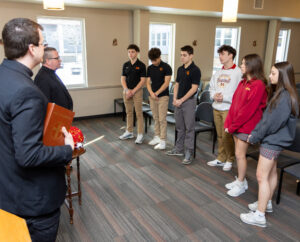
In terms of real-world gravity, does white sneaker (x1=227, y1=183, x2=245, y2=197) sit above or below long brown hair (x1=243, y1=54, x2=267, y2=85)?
below

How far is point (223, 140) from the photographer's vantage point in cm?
361

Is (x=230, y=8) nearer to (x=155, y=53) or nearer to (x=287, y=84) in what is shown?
(x=155, y=53)

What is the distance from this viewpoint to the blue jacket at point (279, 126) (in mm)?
2219

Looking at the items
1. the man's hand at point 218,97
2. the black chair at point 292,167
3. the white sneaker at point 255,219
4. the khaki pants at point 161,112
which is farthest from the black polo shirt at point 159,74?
the white sneaker at point 255,219

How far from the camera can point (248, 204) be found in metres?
2.90

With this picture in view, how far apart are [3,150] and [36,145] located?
193 mm

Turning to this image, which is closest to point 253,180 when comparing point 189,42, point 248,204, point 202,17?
point 248,204

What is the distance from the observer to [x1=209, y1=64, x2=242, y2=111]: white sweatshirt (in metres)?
3.38

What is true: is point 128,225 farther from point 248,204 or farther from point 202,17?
point 202,17

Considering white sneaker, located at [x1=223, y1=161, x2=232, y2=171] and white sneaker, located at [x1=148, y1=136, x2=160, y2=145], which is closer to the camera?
white sneaker, located at [x1=223, y1=161, x2=232, y2=171]

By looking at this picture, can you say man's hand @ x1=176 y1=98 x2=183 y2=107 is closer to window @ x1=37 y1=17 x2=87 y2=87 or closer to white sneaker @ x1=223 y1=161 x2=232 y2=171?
white sneaker @ x1=223 y1=161 x2=232 y2=171

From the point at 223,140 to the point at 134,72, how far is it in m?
1.96

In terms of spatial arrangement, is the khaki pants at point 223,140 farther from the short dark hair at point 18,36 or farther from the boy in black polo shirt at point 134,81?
the short dark hair at point 18,36

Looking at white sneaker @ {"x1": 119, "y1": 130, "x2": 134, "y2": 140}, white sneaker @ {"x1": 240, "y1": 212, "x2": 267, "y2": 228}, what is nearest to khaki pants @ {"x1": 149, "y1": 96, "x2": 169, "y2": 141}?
white sneaker @ {"x1": 119, "y1": 130, "x2": 134, "y2": 140}
